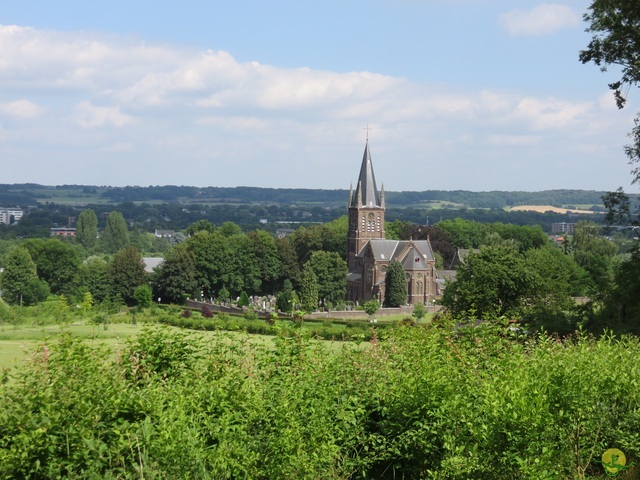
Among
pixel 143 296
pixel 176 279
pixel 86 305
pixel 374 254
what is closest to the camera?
pixel 86 305

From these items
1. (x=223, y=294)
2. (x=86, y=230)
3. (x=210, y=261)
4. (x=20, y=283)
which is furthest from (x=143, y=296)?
(x=86, y=230)

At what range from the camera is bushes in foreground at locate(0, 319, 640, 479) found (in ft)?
30.6

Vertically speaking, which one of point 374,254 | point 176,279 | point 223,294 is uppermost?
point 374,254

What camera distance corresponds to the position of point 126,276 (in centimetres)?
8681

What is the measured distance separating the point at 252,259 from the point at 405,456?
8431cm

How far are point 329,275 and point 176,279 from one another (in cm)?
1620

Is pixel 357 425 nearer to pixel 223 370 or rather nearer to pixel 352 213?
pixel 223 370

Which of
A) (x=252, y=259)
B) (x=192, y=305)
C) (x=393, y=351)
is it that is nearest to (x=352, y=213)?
(x=252, y=259)

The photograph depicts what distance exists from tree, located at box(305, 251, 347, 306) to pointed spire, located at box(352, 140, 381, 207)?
10.3 m

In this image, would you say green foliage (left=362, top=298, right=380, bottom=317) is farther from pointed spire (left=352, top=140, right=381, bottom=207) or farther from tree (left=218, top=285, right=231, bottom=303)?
pointed spire (left=352, top=140, right=381, bottom=207)

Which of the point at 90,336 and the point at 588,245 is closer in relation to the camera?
the point at 90,336

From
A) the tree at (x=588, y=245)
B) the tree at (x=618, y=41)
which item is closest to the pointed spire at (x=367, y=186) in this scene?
the tree at (x=588, y=245)

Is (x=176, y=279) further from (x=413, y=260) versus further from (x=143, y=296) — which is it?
(x=413, y=260)

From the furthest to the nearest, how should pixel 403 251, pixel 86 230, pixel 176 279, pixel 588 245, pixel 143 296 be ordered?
1. pixel 86 230
2. pixel 588 245
3. pixel 403 251
4. pixel 176 279
5. pixel 143 296
